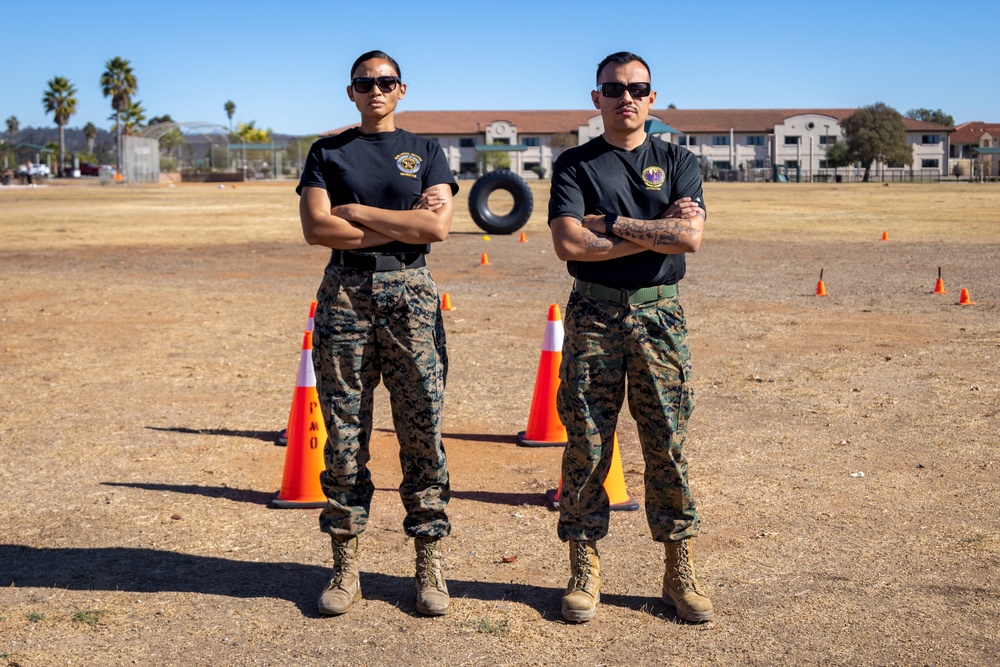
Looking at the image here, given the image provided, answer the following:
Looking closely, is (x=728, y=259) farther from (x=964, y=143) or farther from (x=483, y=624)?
(x=964, y=143)

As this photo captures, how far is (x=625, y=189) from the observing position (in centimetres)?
416

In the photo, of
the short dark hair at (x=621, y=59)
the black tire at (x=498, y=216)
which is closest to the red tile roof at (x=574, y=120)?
the black tire at (x=498, y=216)

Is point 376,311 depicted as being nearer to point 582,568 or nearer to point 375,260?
point 375,260

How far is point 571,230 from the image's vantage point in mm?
4059

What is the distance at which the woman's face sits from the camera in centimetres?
421

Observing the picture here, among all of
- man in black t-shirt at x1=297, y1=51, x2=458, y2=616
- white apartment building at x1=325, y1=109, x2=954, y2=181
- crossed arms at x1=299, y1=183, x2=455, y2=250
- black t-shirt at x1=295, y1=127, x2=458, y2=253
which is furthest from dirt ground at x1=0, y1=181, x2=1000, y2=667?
white apartment building at x1=325, y1=109, x2=954, y2=181

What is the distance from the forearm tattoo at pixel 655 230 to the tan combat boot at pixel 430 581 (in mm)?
1410

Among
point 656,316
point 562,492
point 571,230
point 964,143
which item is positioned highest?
point 964,143

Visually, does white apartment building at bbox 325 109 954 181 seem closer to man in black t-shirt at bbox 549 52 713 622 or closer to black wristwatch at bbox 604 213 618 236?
man in black t-shirt at bbox 549 52 713 622

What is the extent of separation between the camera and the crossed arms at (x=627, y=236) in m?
4.04

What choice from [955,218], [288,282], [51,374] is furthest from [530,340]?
[955,218]

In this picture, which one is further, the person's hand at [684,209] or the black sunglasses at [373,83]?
the black sunglasses at [373,83]

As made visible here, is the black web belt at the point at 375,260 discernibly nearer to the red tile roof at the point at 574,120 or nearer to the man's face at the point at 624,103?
the man's face at the point at 624,103

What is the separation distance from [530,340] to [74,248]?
1373 centimetres
